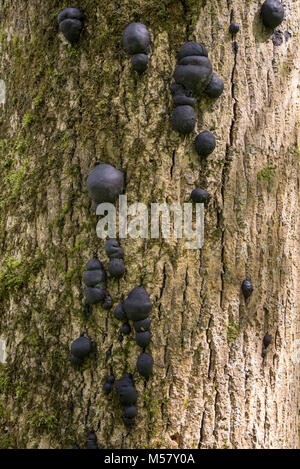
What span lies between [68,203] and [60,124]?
1.26 feet

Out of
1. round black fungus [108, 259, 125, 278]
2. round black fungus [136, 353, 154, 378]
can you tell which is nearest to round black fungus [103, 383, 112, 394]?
round black fungus [136, 353, 154, 378]

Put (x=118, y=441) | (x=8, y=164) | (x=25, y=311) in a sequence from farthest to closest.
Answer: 1. (x=8, y=164)
2. (x=25, y=311)
3. (x=118, y=441)

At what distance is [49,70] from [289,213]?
136 cm

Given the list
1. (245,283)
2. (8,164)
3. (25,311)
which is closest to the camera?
(245,283)

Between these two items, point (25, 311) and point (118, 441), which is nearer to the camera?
point (118, 441)

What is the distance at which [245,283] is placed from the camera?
→ 1.86 metres

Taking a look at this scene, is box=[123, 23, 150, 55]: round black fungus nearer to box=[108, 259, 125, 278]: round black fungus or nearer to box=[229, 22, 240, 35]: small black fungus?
box=[229, 22, 240, 35]: small black fungus

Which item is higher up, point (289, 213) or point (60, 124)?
point (60, 124)

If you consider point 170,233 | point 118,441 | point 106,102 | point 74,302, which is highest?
point 106,102

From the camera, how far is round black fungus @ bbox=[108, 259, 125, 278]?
178 cm

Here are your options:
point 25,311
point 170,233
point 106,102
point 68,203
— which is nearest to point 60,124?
point 106,102

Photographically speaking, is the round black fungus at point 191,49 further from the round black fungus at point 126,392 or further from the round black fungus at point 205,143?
the round black fungus at point 126,392

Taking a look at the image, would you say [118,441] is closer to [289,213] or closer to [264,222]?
[264,222]

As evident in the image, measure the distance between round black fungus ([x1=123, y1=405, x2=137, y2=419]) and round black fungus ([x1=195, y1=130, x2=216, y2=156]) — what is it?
1121mm
